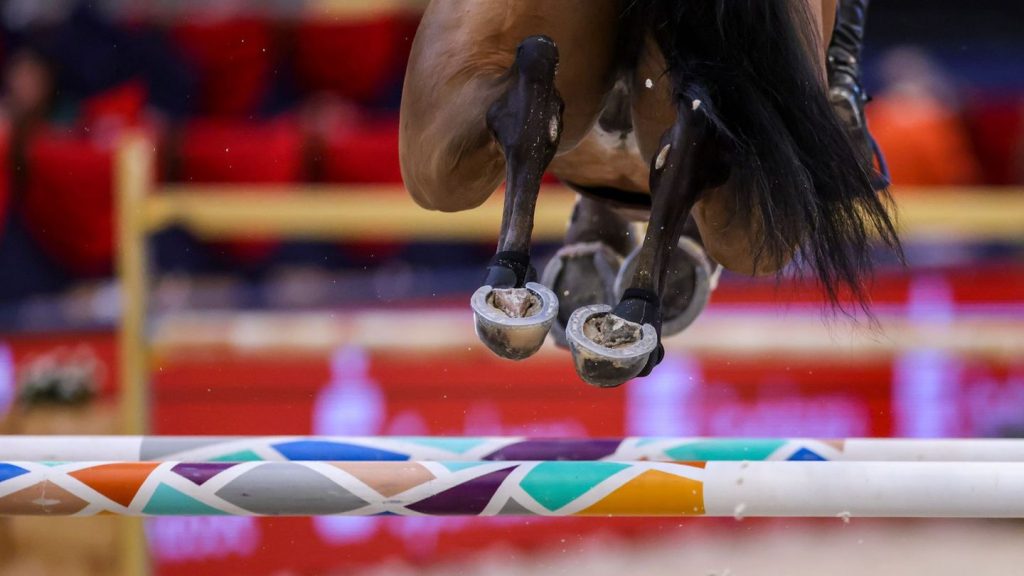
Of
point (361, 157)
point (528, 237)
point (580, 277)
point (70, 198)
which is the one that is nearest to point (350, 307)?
point (361, 157)

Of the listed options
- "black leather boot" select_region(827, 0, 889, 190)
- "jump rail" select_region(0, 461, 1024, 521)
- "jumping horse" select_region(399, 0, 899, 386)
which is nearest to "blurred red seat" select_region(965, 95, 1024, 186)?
"black leather boot" select_region(827, 0, 889, 190)

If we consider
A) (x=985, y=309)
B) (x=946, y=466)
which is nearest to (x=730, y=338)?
(x=985, y=309)

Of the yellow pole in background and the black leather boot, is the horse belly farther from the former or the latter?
the yellow pole in background

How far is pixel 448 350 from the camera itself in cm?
307

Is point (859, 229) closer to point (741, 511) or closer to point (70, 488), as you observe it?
point (741, 511)

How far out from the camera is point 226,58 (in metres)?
4.19

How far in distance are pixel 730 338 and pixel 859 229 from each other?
4.97 ft

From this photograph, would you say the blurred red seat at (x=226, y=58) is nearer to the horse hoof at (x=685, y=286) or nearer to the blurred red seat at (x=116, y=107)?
the blurred red seat at (x=116, y=107)

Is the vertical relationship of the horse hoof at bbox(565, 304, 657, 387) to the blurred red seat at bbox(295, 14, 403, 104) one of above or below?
below

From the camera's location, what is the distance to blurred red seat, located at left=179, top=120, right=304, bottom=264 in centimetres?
392

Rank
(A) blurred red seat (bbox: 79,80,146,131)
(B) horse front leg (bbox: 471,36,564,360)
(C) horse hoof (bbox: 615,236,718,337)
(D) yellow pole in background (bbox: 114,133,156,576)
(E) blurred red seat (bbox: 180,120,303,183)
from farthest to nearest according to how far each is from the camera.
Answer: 1. (A) blurred red seat (bbox: 79,80,146,131)
2. (E) blurred red seat (bbox: 180,120,303,183)
3. (D) yellow pole in background (bbox: 114,133,156,576)
4. (C) horse hoof (bbox: 615,236,718,337)
5. (B) horse front leg (bbox: 471,36,564,360)

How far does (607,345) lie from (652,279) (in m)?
0.13

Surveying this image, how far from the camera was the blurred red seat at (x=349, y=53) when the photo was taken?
430 cm

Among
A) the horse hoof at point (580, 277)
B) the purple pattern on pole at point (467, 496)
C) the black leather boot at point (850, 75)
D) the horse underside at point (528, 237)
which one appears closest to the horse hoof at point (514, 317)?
the horse underside at point (528, 237)
